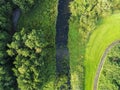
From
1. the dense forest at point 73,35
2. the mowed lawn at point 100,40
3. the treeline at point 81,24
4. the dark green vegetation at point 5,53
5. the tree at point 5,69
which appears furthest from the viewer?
the mowed lawn at point 100,40

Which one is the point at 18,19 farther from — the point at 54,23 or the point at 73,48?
the point at 73,48

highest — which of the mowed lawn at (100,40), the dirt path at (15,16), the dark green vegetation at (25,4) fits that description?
the dark green vegetation at (25,4)

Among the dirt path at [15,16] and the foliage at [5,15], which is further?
the dirt path at [15,16]

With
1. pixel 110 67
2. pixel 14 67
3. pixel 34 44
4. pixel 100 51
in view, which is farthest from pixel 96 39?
pixel 14 67

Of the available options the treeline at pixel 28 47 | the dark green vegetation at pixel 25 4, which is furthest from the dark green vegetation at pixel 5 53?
the dark green vegetation at pixel 25 4

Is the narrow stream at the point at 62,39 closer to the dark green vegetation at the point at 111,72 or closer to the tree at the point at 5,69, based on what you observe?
the dark green vegetation at the point at 111,72

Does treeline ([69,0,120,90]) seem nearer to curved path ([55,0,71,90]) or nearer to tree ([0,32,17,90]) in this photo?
curved path ([55,0,71,90])

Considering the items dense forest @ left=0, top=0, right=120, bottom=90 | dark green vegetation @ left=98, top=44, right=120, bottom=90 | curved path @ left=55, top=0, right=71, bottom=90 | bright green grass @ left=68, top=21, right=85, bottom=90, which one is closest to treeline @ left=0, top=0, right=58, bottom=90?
dense forest @ left=0, top=0, right=120, bottom=90

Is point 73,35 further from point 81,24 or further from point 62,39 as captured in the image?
point 81,24
